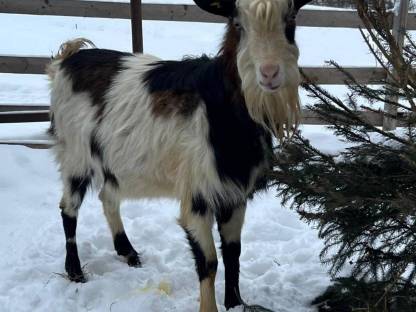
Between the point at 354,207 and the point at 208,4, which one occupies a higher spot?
the point at 208,4

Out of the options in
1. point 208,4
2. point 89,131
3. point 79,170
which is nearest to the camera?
point 208,4

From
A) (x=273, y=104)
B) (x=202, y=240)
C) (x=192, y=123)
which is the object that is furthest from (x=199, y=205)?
(x=273, y=104)

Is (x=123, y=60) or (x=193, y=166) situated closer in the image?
(x=193, y=166)

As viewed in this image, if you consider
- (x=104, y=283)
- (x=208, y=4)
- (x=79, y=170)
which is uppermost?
(x=208, y=4)

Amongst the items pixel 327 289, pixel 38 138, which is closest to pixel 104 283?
pixel 327 289

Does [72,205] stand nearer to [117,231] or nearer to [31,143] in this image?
[117,231]

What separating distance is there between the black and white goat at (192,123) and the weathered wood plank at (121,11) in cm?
290

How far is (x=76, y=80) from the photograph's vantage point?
415 cm

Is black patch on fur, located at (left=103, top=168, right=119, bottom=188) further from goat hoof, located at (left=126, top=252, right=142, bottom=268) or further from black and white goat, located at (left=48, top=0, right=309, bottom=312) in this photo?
goat hoof, located at (left=126, top=252, right=142, bottom=268)

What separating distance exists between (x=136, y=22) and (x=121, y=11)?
81 centimetres

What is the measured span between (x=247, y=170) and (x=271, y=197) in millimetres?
2546

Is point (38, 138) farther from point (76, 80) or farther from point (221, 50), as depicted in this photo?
point (221, 50)

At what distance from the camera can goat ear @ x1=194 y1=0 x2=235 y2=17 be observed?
9.85ft

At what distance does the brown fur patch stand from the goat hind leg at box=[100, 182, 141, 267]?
1.13 m
